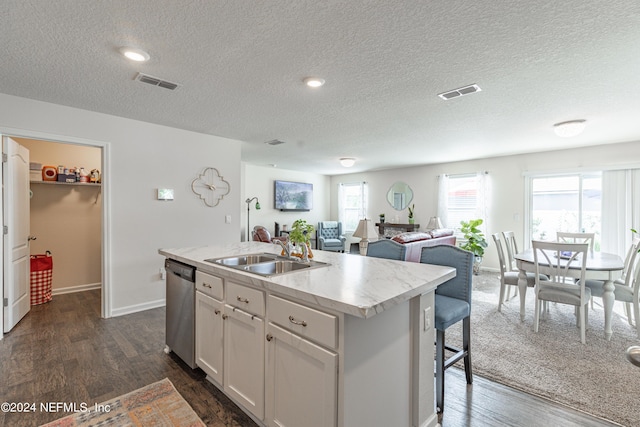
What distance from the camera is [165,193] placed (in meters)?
3.99

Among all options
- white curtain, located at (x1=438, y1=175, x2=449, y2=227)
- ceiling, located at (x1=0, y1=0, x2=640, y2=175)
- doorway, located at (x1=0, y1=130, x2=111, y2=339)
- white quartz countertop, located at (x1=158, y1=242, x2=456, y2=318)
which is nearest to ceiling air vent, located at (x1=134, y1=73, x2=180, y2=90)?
ceiling, located at (x1=0, y1=0, x2=640, y2=175)

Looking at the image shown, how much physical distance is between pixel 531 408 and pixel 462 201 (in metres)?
5.37

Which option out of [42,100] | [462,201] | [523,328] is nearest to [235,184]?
[42,100]

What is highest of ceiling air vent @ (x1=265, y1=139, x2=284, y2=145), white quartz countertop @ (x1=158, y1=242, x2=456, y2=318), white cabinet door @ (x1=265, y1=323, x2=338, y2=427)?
ceiling air vent @ (x1=265, y1=139, x2=284, y2=145)

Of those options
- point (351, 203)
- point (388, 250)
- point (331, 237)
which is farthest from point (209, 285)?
point (351, 203)

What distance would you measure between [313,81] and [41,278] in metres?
4.55

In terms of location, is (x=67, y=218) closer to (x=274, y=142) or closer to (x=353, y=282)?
(x=274, y=142)

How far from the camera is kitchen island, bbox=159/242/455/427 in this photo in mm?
1299

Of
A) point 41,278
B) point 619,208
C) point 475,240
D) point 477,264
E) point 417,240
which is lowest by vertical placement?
point 477,264

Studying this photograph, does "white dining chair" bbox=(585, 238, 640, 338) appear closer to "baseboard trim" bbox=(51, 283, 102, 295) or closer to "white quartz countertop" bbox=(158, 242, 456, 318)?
"white quartz countertop" bbox=(158, 242, 456, 318)

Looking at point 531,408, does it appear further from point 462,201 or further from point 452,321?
point 462,201

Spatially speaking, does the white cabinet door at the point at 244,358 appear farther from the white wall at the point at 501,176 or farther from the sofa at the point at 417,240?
the white wall at the point at 501,176

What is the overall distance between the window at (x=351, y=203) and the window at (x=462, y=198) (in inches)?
91.5

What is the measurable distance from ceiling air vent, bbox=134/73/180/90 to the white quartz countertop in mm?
1614
